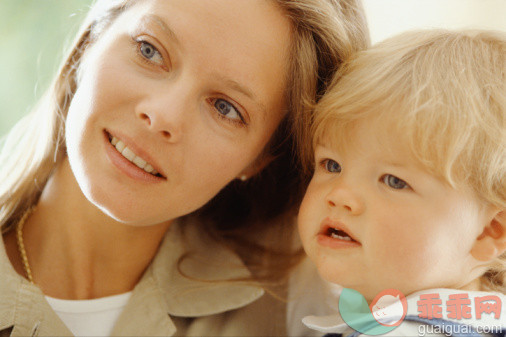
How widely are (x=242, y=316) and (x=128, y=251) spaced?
12.7 inches

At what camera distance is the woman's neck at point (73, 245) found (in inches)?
49.6

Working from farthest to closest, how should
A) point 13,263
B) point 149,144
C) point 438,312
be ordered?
point 13,263
point 149,144
point 438,312

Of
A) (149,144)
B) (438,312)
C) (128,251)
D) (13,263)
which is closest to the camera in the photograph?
(438,312)

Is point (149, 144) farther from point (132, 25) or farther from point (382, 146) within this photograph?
point (382, 146)

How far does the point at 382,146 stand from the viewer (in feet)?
3.22

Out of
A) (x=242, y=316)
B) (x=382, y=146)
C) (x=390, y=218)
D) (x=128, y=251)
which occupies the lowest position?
(x=242, y=316)

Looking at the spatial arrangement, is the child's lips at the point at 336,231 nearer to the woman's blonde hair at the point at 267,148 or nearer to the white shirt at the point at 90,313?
the woman's blonde hair at the point at 267,148

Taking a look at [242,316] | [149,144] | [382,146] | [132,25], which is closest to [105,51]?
[132,25]

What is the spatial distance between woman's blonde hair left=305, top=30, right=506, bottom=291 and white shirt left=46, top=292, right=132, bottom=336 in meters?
0.63

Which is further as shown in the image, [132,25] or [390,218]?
[132,25]

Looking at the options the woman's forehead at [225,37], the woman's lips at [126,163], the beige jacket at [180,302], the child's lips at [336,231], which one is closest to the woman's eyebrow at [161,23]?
the woman's forehead at [225,37]

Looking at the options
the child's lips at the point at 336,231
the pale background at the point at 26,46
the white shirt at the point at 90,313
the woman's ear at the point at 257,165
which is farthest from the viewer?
the pale background at the point at 26,46

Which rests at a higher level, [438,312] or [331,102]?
[331,102]

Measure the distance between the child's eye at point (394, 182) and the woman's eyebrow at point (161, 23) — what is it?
1.53 feet
